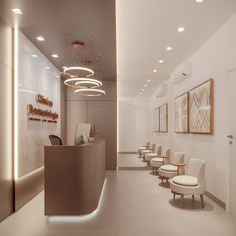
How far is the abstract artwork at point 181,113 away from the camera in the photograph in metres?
6.12

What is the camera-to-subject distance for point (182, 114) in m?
6.43

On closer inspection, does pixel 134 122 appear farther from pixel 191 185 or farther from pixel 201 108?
pixel 191 185

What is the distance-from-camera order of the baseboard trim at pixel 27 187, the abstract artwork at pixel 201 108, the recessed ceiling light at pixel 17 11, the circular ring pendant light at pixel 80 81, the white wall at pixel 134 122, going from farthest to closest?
the white wall at pixel 134 122, the circular ring pendant light at pixel 80 81, the abstract artwork at pixel 201 108, the baseboard trim at pixel 27 187, the recessed ceiling light at pixel 17 11

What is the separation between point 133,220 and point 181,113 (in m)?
3.98

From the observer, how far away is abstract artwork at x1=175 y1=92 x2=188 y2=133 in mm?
6116

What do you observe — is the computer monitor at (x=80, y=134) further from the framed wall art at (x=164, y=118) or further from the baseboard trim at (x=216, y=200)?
the framed wall art at (x=164, y=118)

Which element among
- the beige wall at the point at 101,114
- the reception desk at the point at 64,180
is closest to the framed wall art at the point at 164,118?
the beige wall at the point at 101,114

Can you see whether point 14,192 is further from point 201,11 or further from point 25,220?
point 201,11

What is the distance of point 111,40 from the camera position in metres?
4.62

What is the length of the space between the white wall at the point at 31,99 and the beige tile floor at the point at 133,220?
969 millimetres

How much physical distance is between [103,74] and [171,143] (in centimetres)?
359

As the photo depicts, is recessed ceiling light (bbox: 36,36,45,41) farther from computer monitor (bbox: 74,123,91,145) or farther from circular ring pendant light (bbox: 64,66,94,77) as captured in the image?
computer monitor (bbox: 74,123,91,145)

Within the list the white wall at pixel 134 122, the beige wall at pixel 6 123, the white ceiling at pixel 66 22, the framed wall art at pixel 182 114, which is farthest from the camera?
the white wall at pixel 134 122

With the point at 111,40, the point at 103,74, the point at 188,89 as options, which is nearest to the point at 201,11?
the point at 111,40
